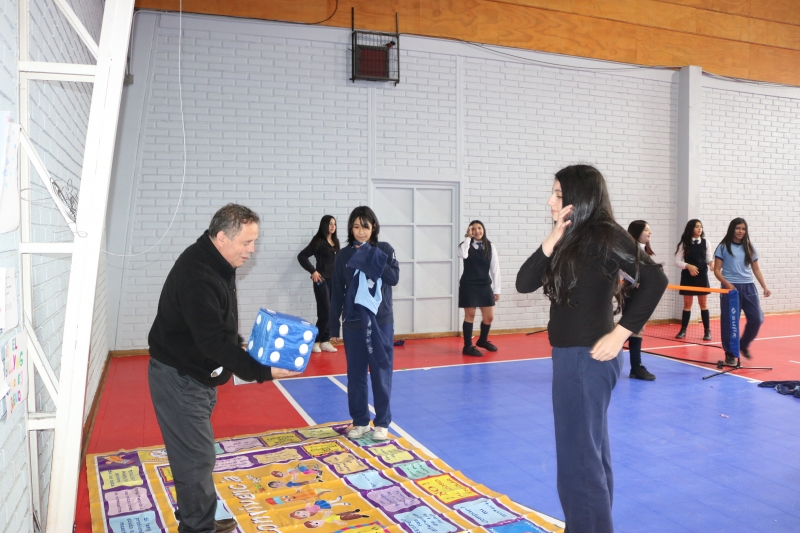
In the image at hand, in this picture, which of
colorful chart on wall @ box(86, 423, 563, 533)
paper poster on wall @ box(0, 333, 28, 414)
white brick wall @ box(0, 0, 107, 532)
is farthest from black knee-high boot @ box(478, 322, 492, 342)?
paper poster on wall @ box(0, 333, 28, 414)

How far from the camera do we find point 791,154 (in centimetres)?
1245

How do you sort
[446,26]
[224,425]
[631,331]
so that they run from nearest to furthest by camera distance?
[631,331]
[224,425]
[446,26]

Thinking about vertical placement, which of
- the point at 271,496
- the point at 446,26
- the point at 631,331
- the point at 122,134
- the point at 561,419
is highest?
the point at 446,26

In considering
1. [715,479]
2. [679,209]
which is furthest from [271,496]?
[679,209]

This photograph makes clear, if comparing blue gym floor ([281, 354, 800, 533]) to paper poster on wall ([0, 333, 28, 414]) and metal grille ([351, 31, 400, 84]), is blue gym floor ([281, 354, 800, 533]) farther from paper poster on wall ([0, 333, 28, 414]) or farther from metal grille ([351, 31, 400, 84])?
metal grille ([351, 31, 400, 84])

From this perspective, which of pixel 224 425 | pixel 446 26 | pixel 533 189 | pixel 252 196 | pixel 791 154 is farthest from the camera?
pixel 791 154

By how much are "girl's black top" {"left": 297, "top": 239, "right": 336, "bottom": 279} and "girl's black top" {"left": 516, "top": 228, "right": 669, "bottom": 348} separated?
6.07 m

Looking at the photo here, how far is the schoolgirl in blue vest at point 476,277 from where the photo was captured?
8352 mm

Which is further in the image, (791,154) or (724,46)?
(791,154)

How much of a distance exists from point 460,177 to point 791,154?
289 inches

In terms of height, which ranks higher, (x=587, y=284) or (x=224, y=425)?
(x=587, y=284)

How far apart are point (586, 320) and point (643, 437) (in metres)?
2.87

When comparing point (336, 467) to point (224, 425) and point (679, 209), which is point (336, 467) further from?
point (679, 209)

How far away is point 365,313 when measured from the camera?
472 centimetres
